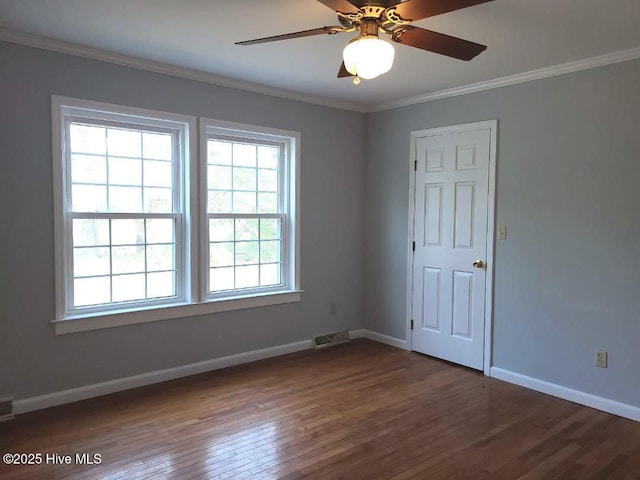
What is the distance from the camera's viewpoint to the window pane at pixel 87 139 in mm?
3350

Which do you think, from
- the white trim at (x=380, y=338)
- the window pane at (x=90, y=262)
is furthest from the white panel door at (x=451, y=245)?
the window pane at (x=90, y=262)

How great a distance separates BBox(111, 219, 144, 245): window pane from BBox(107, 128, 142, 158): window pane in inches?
19.8

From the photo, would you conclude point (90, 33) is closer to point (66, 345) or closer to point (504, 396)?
point (66, 345)

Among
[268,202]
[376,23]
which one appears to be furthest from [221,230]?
[376,23]

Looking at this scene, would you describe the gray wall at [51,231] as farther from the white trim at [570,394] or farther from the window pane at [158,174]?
the white trim at [570,394]

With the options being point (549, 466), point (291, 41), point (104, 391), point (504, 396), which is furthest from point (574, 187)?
point (104, 391)

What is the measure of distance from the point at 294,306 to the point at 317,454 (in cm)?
198

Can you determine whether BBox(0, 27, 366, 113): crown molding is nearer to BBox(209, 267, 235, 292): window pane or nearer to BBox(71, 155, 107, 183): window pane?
BBox(71, 155, 107, 183): window pane

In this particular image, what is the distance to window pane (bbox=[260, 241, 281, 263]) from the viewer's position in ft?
14.5

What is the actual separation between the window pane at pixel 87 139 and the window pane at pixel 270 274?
5.55 feet

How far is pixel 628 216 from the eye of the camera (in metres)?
→ 3.20

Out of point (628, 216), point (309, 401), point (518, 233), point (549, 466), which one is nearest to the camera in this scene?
point (549, 466)

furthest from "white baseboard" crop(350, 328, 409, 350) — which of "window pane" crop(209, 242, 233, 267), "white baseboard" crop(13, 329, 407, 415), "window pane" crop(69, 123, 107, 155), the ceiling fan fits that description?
the ceiling fan

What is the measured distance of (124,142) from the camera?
356 cm
